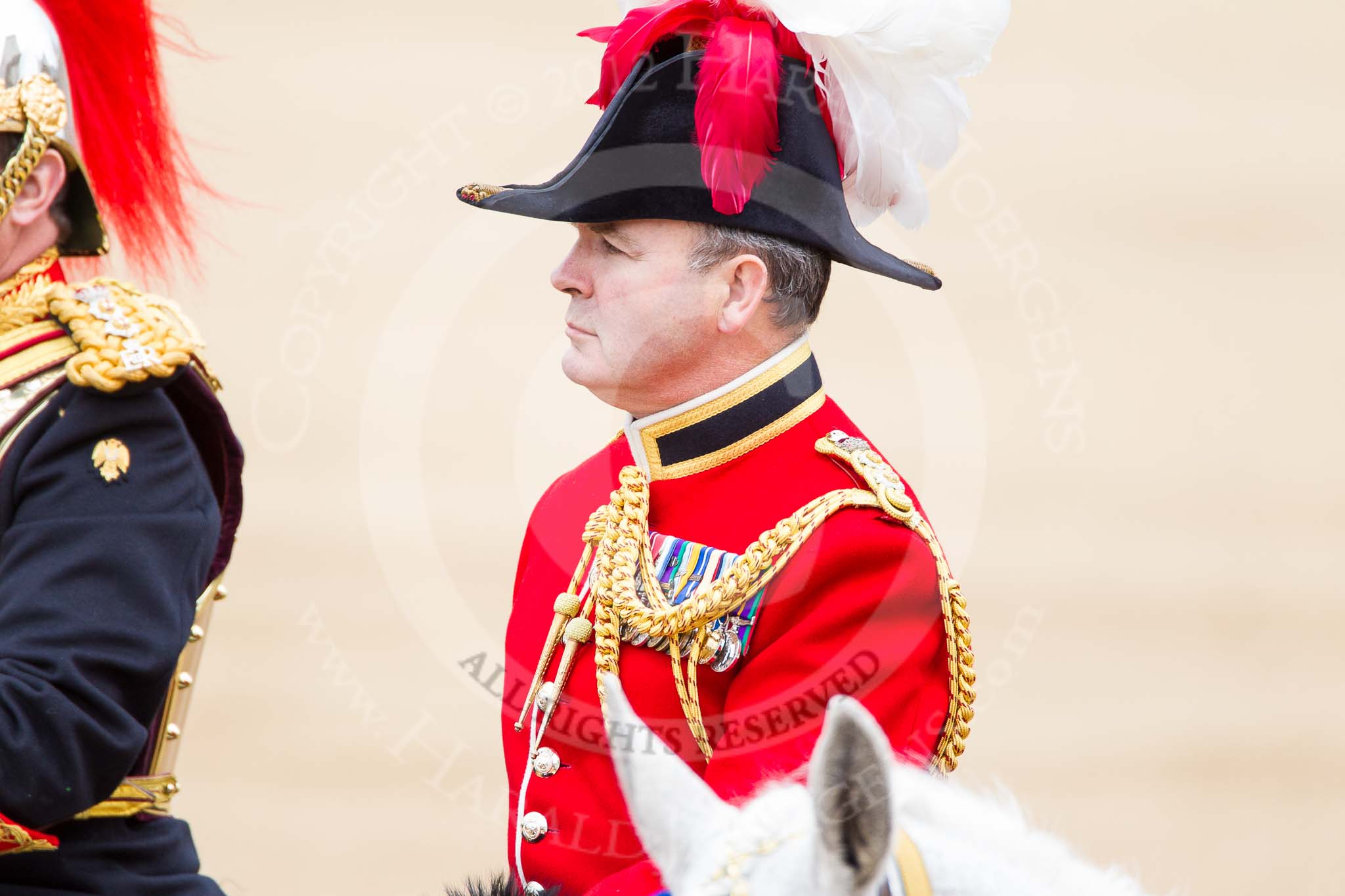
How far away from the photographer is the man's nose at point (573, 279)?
182 cm

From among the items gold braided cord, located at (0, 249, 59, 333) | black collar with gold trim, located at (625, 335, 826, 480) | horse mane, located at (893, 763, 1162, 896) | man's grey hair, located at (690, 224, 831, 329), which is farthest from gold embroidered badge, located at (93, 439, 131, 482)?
horse mane, located at (893, 763, 1162, 896)

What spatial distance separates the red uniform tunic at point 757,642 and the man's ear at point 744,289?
77 mm

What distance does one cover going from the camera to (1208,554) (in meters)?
4.92

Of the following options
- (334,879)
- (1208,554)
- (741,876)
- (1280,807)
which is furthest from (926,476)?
(741,876)

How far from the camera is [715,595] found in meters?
1.71

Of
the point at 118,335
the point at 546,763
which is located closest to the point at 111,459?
the point at 118,335

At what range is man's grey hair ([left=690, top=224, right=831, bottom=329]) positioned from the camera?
1.77 metres

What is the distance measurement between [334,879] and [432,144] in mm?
2321

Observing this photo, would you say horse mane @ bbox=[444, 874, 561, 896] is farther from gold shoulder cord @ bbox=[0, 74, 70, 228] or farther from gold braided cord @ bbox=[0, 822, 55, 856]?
gold shoulder cord @ bbox=[0, 74, 70, 228]

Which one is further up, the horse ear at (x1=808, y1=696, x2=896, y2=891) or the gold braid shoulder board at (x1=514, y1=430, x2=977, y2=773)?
the horse ear at (x1=808, y1=696, x2=896, y2=891)

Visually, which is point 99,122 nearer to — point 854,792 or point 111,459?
point 111,459

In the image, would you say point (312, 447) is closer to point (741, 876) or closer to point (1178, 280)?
point (1178, 280)

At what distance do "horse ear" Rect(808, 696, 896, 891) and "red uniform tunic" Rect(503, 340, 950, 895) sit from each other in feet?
1.31

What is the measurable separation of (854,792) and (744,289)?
778mm
